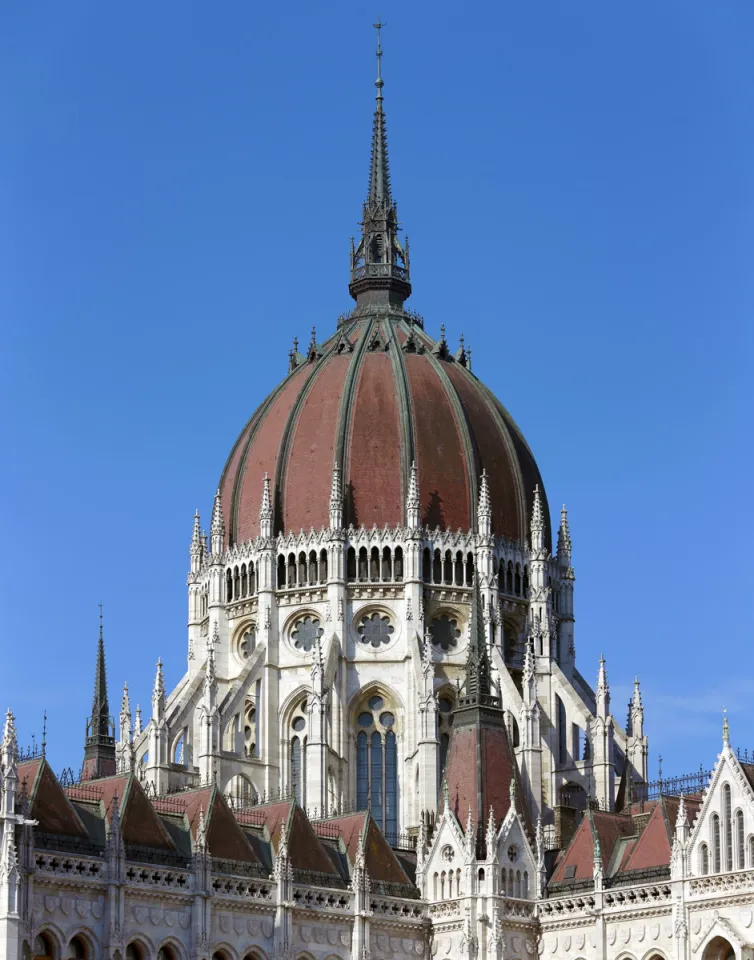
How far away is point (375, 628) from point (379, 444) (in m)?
8.88

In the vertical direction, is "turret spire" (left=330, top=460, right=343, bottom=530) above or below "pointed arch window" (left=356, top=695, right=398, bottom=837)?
above

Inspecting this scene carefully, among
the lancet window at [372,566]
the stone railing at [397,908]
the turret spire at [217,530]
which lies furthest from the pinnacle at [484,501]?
the stone railing at [397,908]

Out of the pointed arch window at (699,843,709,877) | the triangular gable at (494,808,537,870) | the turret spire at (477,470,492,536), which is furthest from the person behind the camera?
the turret spire at (477,470,492,536)

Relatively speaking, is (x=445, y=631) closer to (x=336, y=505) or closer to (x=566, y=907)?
(x=336, y=505)

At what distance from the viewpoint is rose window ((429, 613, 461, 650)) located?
112 meters

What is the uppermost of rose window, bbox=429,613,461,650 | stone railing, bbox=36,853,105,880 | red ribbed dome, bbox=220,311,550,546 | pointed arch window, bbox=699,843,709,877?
red ribbed dome, bbox=220,311,550,546

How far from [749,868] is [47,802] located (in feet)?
82.2

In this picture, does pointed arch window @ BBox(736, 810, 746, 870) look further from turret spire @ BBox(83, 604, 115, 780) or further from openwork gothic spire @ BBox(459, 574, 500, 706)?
turret spire @ BBox(83, 604, 115, 780)

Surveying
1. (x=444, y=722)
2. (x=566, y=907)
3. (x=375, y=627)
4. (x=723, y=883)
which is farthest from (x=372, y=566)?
(x=723, y=883)

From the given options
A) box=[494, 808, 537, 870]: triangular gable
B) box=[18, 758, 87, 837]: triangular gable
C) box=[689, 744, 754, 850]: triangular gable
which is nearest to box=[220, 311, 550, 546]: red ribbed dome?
box=[494, 808, 537, 870]: triangular gable

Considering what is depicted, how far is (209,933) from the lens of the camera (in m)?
84.1

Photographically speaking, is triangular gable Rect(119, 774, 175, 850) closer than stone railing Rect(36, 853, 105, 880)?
No

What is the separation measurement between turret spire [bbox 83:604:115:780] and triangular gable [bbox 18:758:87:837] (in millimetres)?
26801

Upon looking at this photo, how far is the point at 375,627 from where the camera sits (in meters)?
112
